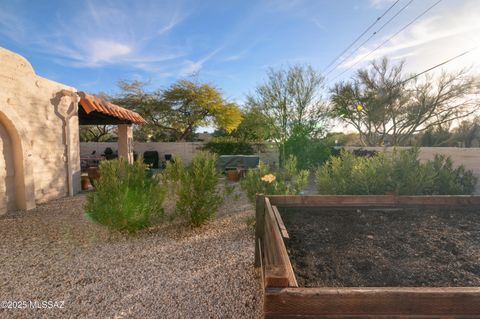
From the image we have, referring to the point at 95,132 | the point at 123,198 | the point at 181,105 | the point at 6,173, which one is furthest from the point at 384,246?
the point at 95,132

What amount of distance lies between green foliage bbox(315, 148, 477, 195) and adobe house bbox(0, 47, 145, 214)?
19.0ft

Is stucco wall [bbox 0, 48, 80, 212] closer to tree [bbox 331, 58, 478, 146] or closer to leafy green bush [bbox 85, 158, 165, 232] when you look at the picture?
leafy green bush [bbox 85, 158, 165, 232]

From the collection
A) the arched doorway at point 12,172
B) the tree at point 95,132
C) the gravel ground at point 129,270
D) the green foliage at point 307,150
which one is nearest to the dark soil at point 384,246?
the gravel ground at point 129,270

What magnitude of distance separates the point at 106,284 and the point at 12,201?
403 cm

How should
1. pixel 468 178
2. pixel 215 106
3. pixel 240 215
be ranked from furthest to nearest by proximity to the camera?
pixel 215 106, pixel 240 215, pixel 468 178

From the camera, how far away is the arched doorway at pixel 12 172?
4715 millimetres

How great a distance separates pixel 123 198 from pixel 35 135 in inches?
135

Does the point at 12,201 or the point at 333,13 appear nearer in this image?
the point at 12,201

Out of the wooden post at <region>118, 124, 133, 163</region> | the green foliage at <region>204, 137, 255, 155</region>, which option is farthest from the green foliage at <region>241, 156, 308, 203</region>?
the green foliage at <region>204, 137, 255, 155</region>

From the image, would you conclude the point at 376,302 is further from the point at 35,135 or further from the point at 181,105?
the point at 181,105

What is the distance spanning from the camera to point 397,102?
57.3 ft

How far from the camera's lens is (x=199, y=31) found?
750 cm

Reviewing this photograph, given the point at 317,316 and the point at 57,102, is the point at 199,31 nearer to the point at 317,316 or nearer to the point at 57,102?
the point at 57,102

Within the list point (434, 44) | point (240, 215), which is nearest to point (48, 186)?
point (240, 215)
